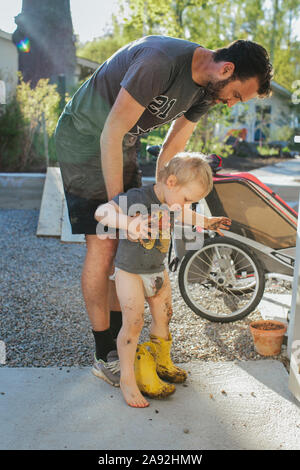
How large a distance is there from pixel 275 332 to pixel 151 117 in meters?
1.35

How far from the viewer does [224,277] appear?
3395 mm

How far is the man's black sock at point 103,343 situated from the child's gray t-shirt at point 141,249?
1.35 feet

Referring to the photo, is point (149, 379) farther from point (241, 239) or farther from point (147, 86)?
point (241, 239)

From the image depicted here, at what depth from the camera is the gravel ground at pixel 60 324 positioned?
106 inches

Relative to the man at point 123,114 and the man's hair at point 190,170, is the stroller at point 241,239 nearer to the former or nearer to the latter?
the man at point 123,114

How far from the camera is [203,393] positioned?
225 centimetres

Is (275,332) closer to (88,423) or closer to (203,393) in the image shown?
(203,393)

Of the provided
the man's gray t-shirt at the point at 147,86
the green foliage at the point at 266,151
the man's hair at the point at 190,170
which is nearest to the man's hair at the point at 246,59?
the man's gray t-shirt at the point at 147,86

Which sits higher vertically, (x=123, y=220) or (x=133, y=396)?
(x=123, y=220)

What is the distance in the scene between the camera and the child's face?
1944mm

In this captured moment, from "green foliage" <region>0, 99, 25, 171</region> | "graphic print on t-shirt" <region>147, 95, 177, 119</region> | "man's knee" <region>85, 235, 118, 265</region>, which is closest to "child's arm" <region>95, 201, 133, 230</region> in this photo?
"man's knee" <region>85, 235, 118, 265</region>

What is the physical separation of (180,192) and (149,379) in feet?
2.74

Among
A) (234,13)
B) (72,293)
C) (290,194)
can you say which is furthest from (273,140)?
(72,293)

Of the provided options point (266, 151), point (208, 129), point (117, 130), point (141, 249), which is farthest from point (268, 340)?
point (266, 151)
